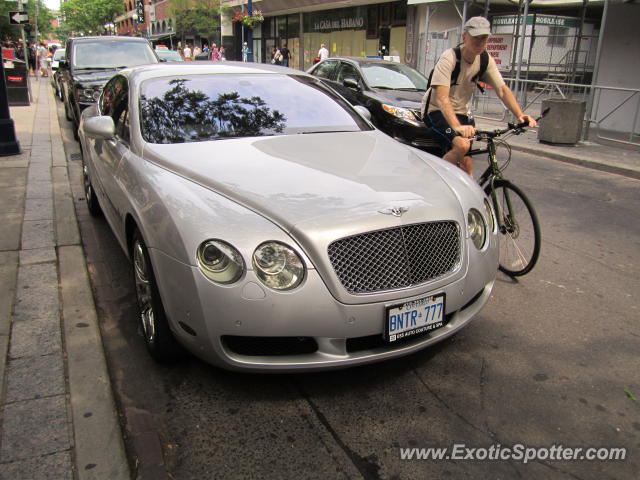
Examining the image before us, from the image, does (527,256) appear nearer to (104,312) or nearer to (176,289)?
(176,289)

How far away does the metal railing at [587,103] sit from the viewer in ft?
38.3

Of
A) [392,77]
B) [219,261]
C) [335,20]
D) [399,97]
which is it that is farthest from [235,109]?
[335,20]

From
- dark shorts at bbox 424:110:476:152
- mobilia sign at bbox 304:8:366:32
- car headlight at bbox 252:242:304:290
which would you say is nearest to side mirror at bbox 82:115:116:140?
car headlight at bbox 252:242:304:290

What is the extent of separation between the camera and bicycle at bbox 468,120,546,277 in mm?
4383

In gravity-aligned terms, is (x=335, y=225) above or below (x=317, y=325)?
above

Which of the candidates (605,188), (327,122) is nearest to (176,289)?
(327,122)

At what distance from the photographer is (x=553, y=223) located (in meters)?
6.27

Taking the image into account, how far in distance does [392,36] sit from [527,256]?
24882mm

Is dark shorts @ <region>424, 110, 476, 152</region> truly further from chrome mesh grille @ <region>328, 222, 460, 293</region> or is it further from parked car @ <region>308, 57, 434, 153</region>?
parked car @ <region>308, 57, 434, 153</region>

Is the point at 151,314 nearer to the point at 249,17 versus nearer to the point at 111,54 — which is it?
the point at 111,54

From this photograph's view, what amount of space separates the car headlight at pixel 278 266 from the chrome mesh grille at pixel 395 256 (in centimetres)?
18

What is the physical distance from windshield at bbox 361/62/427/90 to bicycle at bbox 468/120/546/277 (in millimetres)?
6126

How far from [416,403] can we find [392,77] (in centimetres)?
875

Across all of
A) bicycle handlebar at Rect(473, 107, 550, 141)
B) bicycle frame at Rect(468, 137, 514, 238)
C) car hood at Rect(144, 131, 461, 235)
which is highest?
bicycle handlebar at Rect(473, 107, 550, 141)
